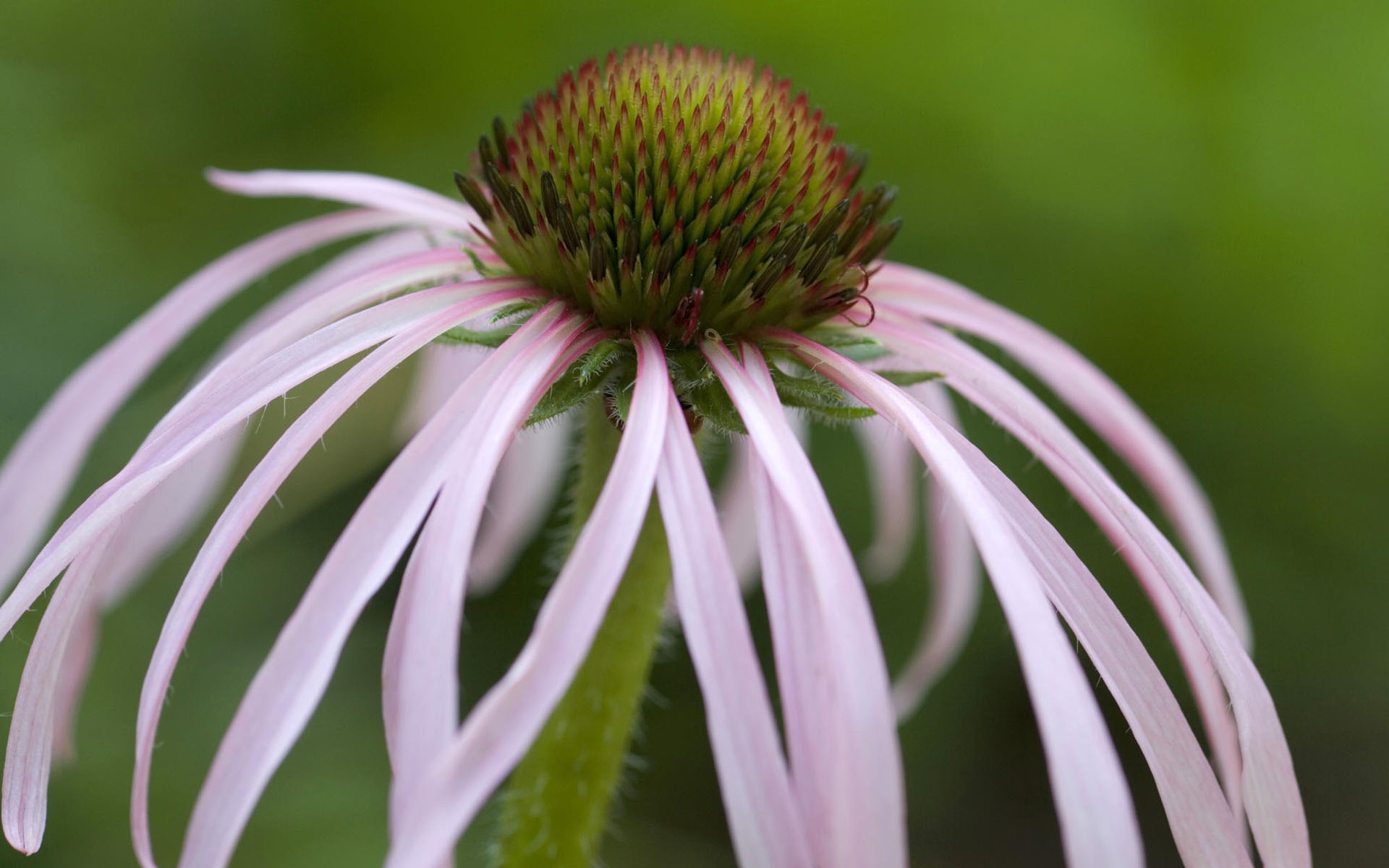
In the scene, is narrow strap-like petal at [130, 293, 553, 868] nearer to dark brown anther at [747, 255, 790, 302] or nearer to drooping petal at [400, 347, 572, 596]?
dark brown anther at [747, 255, 790, 302]

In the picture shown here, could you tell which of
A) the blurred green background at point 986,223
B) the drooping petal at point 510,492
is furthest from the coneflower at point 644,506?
the blurred green background at point 986,223

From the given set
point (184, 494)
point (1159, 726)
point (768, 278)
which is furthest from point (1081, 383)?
point (184, 494)

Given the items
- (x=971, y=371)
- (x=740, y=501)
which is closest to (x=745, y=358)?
(x=971, y=371)

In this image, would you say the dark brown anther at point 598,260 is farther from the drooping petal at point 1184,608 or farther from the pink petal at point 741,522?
the pink petal at point 741,522

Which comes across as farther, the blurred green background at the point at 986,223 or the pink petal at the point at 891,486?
the blurred green background at the point at 986,223

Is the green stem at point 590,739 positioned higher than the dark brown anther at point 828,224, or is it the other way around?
the dark brown anther at point 828,224

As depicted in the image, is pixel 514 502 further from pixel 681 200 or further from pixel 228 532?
pixel 228 532

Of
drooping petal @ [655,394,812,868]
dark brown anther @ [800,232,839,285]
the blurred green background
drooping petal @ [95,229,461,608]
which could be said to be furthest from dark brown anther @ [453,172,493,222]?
the blurred green background
